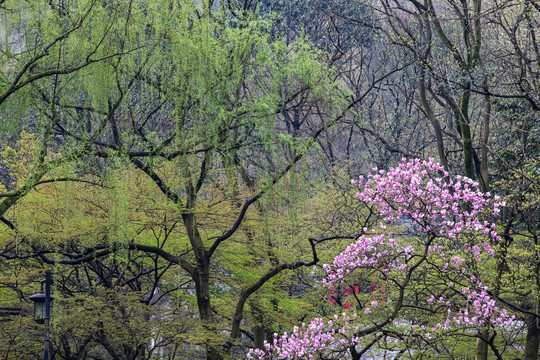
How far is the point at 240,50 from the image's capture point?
21.0ft

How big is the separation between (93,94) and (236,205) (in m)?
4.59

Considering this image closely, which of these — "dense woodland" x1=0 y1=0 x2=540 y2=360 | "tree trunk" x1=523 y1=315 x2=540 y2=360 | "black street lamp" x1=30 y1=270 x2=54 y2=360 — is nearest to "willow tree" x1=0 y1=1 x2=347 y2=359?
"dense woodland" x1=0 y1=0 x2=540 y2=360

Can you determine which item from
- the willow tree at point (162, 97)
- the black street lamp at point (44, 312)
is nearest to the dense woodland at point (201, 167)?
the willow tree at point (162, 97)

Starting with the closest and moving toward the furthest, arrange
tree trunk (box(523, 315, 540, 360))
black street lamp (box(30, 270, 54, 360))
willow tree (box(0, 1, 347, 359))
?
willow tree (box(0, 1, 347, 359)) < black street lamp (box(30, 270, 54, 360)) < tree trunk (box(523, 315, 540, 360))

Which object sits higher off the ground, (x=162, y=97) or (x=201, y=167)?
(x=162, y=97)

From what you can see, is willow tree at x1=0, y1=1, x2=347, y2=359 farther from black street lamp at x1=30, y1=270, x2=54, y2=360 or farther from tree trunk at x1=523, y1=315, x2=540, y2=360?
tree trunk at x1=523, y1=315, x2=540, y2=360

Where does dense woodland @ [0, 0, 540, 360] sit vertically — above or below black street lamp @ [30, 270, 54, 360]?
above

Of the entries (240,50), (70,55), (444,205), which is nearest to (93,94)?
(70,55)

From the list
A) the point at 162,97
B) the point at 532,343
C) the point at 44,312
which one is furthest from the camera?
the point at 532,343

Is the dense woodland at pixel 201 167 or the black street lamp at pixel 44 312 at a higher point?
the dense woodland at pixel 201 167

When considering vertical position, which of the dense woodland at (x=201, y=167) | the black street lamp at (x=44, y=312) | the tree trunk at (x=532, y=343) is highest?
the dense woodland at (x=201, y=167)

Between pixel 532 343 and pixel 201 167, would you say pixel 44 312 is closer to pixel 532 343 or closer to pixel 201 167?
pixel 201 167

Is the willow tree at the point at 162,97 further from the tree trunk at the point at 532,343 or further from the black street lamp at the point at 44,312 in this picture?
the tree trunk at the point at 532,343

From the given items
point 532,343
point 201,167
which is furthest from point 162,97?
point 532,343
